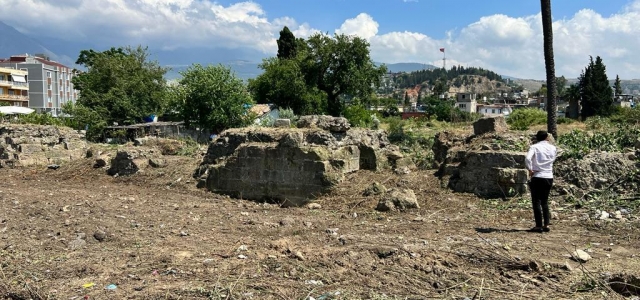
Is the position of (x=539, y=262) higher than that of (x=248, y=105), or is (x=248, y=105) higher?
(x=248, y=105)

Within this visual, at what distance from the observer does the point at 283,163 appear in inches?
441

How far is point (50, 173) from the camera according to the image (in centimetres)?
1548

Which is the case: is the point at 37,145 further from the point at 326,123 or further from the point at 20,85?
the point at 20,85

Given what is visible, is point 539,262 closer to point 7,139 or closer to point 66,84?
point 7,139

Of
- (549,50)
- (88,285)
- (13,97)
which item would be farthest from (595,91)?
(13,97)

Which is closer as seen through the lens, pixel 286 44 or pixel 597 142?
pixel 597 142

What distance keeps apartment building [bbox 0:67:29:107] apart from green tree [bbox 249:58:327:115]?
1797 inches

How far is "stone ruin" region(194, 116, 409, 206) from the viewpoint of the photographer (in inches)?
426

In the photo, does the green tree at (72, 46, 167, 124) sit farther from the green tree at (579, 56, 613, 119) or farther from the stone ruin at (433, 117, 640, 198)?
the green tree at (579, 56, 613, 119)

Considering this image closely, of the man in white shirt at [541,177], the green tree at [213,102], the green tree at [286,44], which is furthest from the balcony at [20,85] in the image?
the man in white shirt at [541,177]

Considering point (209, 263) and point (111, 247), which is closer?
point (209, 263)

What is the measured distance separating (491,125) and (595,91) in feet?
159

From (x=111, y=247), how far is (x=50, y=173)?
1024 centimetres

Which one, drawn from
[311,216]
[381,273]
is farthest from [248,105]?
[381,273]
